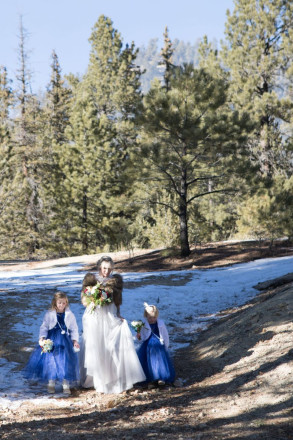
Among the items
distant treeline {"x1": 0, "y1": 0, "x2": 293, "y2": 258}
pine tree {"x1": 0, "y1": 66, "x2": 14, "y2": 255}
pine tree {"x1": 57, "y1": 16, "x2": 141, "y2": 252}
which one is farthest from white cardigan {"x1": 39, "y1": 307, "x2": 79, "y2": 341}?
pine tree {"x1": 0, "y1": 66, "x2": 14, "y2": 255}

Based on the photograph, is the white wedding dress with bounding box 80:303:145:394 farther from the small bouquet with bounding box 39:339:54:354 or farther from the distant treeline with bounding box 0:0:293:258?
the distant treeline with bounding box 0:0:293:258

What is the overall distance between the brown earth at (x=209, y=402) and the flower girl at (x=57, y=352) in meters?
0.29

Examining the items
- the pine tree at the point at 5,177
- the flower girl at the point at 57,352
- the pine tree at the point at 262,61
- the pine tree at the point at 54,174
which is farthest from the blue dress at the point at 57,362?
the pine tree at the point at 5,177

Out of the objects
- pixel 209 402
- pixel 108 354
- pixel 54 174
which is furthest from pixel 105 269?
pixel 54 174

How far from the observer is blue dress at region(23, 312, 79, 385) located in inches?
215

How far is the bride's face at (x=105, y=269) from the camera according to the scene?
19.0 ft

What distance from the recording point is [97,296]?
5.55 metres

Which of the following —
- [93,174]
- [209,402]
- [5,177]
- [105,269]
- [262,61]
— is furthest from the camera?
[5,177]

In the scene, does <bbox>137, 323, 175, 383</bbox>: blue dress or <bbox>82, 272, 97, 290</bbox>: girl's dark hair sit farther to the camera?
<bbox>82, 272, 97, 290</bbox>: girl's dark hair

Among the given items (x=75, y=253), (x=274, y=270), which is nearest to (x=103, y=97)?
(x=75, y=253)

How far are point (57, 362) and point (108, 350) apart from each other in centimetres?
65

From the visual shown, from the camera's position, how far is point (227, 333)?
23.7 feet

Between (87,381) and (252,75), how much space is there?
1847 centimetres

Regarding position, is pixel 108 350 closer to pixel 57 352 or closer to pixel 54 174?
pixel 57 352
